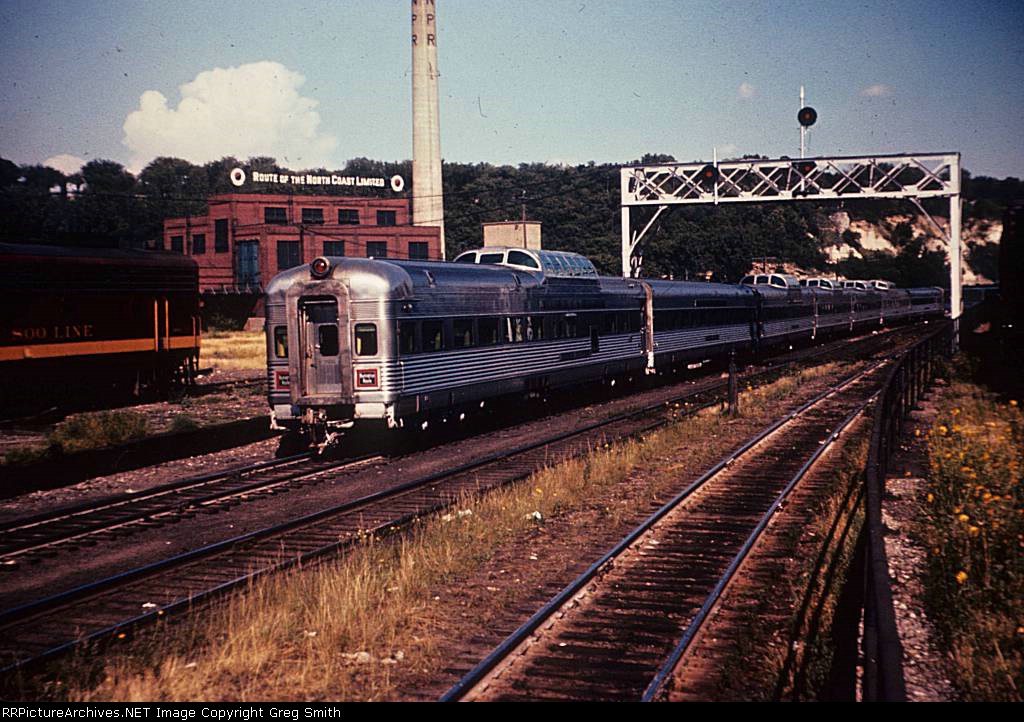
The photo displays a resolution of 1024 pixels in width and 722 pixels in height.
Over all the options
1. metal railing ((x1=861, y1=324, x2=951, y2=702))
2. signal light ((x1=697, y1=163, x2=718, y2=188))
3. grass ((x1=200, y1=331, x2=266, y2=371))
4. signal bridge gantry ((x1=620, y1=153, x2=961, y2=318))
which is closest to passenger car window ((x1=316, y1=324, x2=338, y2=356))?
metal railing ((x1=861, y1=324, x2=951, y2=702))

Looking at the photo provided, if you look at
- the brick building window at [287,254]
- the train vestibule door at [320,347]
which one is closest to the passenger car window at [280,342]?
the train vestibule door at [320,347]

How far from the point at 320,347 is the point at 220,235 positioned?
77.9 m

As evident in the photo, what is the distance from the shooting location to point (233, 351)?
5112 cm

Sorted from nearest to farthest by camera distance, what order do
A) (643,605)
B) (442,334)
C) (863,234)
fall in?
(643,605) → (442,334) → (863,234)

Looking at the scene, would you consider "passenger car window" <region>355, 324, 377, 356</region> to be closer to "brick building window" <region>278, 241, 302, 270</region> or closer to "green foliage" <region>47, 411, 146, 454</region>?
"green foliage" <region>47, 411, 146, 454</region>

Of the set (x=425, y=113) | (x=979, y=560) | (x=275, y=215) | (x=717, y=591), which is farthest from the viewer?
(x=275, y=215)

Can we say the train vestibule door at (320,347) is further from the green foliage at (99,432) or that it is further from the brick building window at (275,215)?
the brick building window at (275,215)

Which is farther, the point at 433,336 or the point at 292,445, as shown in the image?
the point at 292,445

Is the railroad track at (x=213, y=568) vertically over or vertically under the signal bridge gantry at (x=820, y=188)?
under

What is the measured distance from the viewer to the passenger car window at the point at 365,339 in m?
18.2

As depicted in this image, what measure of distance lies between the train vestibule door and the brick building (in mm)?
69622

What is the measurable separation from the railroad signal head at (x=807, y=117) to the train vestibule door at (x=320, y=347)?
3627 cm

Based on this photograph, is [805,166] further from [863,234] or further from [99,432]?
[863,234]

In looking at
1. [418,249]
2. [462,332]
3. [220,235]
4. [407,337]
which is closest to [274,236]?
[220,235]
